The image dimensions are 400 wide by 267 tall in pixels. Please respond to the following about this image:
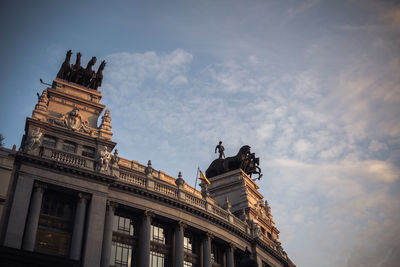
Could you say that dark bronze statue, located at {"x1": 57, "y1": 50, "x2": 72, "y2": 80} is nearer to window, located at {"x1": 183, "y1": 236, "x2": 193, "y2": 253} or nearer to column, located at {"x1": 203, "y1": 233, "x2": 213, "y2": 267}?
window, located at {"x1": 183, "y1": 236, "x2": 193, "y2": 253}

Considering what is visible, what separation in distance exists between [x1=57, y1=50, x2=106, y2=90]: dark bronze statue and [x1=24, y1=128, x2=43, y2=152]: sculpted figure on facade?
13749 mm

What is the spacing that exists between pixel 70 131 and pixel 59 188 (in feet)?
27.9

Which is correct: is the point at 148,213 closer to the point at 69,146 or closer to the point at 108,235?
the point at 108,235

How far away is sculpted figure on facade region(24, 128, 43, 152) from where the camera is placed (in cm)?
4538

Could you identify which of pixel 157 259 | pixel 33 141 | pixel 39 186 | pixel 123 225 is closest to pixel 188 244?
pixel 157 259

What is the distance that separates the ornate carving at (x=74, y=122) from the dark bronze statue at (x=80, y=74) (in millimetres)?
6543

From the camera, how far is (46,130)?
50375 mm

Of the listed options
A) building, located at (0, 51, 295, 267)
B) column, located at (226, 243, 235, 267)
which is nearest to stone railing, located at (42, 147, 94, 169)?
building, located at (0, 51, 295, 267)

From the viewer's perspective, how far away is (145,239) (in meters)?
47.9

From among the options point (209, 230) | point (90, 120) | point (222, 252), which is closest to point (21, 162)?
point (90, 120)

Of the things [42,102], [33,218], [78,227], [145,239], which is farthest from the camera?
[42,102]

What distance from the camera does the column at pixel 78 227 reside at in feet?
139

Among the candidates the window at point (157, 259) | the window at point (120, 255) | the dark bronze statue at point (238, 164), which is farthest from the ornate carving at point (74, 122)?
the dark bronze statue at point (238, 164)

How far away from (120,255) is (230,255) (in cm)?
1574
